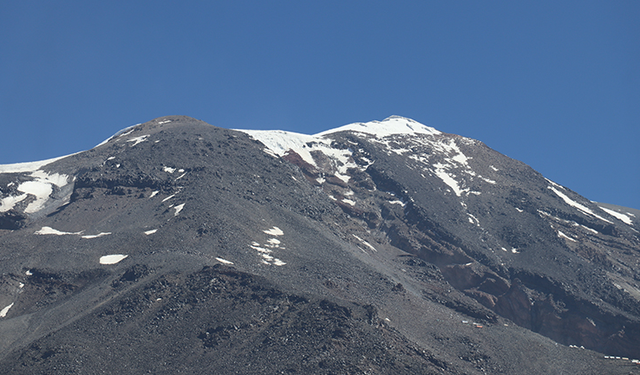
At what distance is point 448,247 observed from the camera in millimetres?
104812

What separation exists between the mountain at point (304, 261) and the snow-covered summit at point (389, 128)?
1127cm

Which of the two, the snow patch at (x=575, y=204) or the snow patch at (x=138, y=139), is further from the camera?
the snow patch at (x=575, y=204)

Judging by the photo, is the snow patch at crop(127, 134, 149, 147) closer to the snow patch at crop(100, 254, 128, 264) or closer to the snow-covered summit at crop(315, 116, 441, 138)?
the snow-covered summit at crop(315, 116, 441, 138)

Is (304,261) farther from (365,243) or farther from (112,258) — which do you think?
(365,243)

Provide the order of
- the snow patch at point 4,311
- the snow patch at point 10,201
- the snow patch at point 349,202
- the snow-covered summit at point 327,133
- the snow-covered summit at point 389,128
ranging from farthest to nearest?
the snow-covered summit at point 389,128
the snow-covered summit at point 327,133
the snow patch at point 349,202
the snow patch at point 10,201
the snow patch at point 4,311

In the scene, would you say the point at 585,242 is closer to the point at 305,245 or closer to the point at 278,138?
the point at 305,245

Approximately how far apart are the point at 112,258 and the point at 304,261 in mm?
21989

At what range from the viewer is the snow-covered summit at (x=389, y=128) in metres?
166

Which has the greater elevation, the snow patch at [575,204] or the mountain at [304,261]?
the snow patch at [575,204]

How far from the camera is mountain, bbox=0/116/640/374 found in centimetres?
4850

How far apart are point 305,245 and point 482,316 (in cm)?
2429

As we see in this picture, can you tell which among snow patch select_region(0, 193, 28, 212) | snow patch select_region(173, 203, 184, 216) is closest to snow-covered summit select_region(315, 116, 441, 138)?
snow patch select_region(0, 193, 28, 212)

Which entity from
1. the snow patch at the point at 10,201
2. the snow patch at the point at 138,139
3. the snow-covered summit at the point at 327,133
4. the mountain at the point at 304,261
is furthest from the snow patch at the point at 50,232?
the snow-covered summit at the point at 327,133

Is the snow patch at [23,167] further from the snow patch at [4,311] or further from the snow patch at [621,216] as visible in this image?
the snow patch at [621,216]
